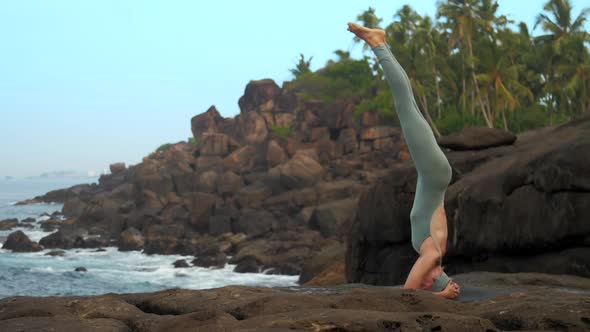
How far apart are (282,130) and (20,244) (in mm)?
29332

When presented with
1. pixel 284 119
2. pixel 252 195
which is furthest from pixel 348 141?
pixel 284 119

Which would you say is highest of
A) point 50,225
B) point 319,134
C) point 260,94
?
point 260,94

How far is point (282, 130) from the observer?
59844mm

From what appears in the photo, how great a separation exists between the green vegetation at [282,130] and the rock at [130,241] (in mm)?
23592

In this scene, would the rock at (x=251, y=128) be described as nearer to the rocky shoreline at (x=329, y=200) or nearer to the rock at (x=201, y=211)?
the rocky shoreline at (x=329, y=200)

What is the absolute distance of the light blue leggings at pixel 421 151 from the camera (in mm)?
6320

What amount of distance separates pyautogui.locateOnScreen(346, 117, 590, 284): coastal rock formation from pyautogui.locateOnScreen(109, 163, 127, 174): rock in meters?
65.4

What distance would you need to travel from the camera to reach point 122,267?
99.3ft

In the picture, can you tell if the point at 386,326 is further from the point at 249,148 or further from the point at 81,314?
the point at 249,148

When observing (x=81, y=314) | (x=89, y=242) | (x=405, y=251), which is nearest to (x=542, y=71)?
(x=89, y=242)

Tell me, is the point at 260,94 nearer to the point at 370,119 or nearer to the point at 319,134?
the point at 319,134

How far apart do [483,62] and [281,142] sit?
17785mm

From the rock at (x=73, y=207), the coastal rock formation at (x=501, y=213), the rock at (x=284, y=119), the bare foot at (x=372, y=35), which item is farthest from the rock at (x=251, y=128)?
the bare foot at (x=372, y=35)

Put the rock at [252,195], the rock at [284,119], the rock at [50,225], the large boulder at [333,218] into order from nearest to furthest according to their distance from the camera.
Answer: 1. the large boulder at [333,218]
2. the rock at [252,195]
3. the rock at [50,225]
4. the rock at [284,119]
